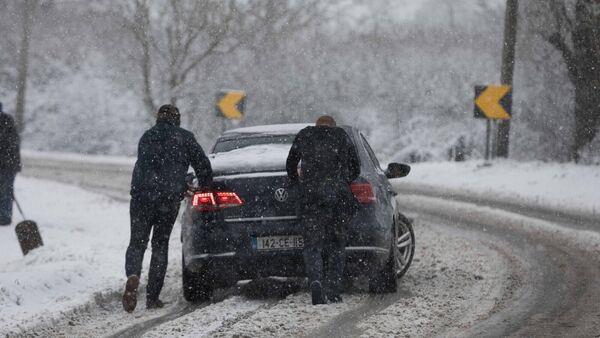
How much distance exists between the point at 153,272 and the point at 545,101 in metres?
19.3

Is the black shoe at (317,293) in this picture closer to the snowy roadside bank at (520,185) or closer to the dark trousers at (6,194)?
the snowy roadside bank at (520,185)

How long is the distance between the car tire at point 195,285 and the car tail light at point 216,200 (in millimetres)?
546

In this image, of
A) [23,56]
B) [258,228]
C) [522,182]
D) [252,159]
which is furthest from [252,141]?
[23,56]

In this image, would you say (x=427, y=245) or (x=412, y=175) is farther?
(x=412, y=175)

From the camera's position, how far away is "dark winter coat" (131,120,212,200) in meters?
7.65

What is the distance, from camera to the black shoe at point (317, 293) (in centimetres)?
720

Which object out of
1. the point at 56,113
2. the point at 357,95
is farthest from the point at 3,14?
the point at 357,95

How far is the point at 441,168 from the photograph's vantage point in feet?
79.5

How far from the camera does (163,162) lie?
7699mm

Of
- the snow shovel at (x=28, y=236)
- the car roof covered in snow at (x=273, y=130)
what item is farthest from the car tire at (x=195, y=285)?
the snow shovel at (x=28, y=236)

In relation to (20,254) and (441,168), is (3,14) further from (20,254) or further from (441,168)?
(20,254)

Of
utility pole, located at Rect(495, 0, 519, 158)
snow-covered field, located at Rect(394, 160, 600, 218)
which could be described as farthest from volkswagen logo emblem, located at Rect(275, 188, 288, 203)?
utility pole, located at Rect(495, 0, 519, 158)

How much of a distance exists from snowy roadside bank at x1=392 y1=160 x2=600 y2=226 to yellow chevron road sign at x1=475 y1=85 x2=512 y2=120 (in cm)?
134

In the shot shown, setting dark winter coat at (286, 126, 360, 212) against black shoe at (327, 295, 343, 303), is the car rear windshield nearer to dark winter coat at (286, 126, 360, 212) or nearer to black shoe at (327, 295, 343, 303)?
dark winter coat at (286, 126, 360, 212)
